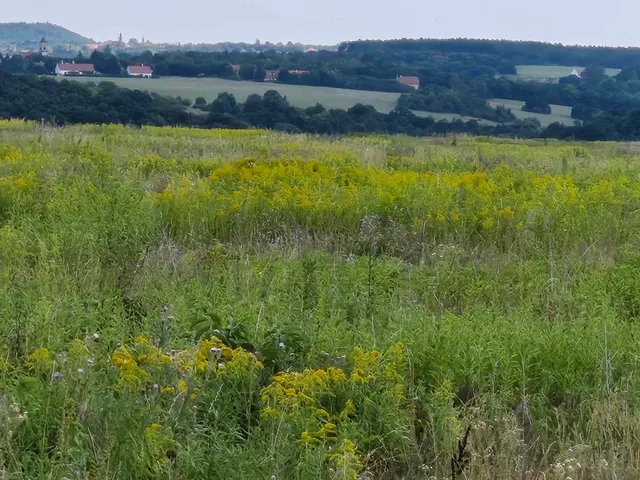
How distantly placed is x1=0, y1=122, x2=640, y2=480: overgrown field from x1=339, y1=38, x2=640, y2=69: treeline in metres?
80.8

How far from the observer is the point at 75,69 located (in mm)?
60531

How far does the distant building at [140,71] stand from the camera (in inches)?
2469

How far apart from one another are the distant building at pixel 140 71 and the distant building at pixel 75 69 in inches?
121

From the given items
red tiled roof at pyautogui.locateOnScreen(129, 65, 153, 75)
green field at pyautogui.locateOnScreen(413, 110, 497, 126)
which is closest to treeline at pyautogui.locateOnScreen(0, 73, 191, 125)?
green field at pyautogui.locateOnScreen(413, 110, 497, 126)

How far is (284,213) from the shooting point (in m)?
6.55

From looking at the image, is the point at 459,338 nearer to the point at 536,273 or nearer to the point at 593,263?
the point at 536,273

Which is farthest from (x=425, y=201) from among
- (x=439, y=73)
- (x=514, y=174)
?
(x=439, y=73)

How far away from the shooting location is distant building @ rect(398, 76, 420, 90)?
67.3 m

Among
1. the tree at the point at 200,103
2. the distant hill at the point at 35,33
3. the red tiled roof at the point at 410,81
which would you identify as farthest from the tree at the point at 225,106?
the distant hill at the point at 35,33

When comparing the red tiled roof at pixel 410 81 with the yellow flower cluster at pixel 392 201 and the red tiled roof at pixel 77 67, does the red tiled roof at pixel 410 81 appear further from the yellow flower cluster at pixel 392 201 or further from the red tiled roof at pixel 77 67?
the yellow flower cluster at pixel 392 201

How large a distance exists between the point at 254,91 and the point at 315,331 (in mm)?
51428

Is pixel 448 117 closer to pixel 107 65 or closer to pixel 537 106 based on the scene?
pixel 537 106

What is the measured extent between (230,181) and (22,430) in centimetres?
523

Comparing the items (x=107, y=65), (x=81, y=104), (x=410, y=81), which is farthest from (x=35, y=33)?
(x=81, y=104)
